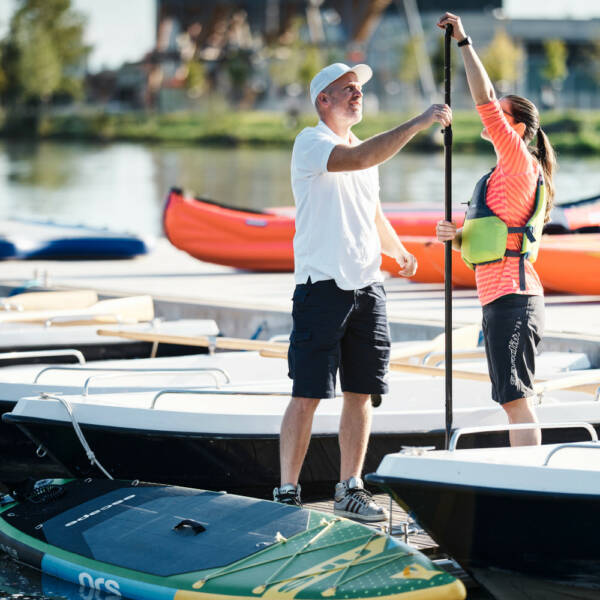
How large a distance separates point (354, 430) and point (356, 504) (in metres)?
0.33

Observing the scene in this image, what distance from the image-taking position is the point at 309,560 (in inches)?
177

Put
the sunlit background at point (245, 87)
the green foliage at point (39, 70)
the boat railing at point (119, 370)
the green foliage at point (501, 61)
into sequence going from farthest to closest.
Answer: the green foliage at point (39, 70) → the green foliage at point (501, 61) → the sunlit background at point (245, 87) → the boat railing at point (119, 370)

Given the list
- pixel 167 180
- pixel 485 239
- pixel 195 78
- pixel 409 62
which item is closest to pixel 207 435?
pixel 485 239

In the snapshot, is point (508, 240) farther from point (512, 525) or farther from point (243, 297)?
point (243, 297)

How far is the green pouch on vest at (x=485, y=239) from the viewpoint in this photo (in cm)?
476

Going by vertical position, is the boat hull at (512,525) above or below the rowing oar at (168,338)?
below

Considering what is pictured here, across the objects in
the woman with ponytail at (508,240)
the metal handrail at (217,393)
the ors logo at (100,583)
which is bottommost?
the ors logo at (100,583)

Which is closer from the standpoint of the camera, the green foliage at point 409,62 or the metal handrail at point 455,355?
the metal handrail at point 455,355

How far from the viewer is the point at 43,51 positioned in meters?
96.1

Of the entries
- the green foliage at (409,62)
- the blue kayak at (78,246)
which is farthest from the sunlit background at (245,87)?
the blue kayak at (78,246)

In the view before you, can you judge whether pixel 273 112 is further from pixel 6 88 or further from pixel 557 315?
pixel 557 315

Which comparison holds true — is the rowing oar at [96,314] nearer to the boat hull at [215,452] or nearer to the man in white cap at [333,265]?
the boat hull at [215,452]

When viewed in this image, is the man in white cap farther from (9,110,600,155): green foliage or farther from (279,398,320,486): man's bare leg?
(9,110,600,155): green foliage

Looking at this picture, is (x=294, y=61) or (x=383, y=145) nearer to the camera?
(x=383, y=145)
